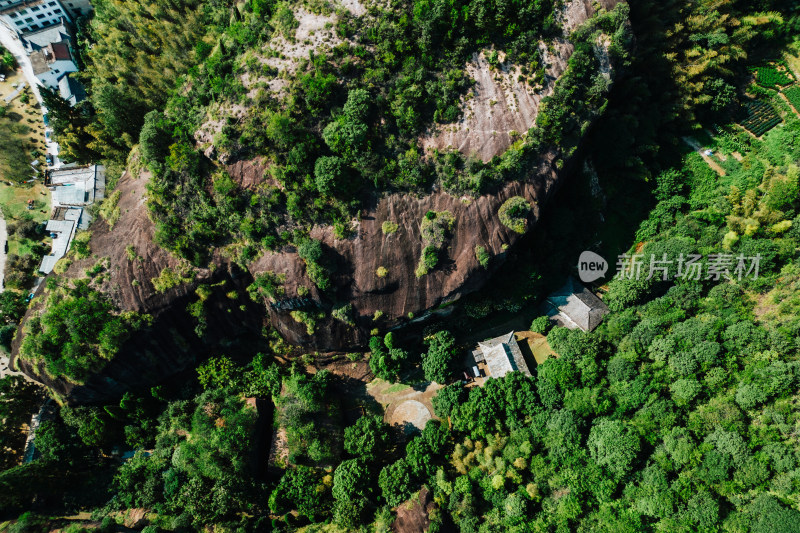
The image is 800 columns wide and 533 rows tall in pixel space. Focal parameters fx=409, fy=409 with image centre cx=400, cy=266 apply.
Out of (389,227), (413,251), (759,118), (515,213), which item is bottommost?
(515,213)

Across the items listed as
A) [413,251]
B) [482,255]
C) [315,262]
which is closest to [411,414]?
[413,251]

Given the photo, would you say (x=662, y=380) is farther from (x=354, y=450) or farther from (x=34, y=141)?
(x=34, y=141)

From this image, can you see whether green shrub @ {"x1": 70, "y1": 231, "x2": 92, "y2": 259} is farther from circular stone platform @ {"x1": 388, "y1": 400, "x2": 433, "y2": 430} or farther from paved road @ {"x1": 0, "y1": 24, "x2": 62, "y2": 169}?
circular stone platform @ {"x1": 388, "y1": 400, "x2": 433, "y2": 430}

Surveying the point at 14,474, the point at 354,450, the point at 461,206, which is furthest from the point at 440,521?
the point at 14,474

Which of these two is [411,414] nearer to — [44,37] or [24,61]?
[44,37]

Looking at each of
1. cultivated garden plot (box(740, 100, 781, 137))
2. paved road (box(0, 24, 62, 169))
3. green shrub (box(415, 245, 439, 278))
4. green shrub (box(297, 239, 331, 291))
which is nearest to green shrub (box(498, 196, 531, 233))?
green shrub (box(415, 245, 439, 278))

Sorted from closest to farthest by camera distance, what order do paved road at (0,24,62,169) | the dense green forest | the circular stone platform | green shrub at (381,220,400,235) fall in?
the dense green forest → green shrub at (381,220,400,235) → the circular stone platform → paved road at (0,24,62,169)

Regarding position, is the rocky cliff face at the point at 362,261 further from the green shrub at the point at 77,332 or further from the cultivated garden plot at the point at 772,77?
the cultivated garden plot at the point at 772,77
